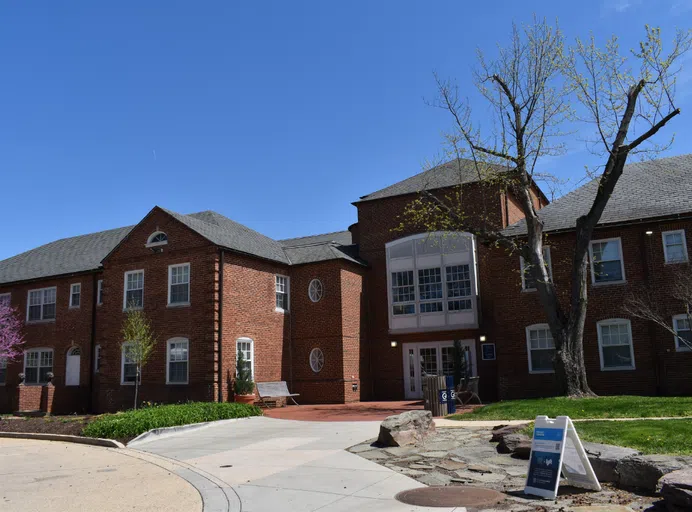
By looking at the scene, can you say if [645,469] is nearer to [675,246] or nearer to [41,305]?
[675,246]

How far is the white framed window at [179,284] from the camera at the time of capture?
75.7 ft

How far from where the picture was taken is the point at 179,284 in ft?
76.7

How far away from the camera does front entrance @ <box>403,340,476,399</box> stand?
81.9 feet

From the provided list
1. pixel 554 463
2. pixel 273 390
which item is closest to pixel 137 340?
pixel 273 390

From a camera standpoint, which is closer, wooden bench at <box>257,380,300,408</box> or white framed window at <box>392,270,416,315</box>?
wooden bench at <box>257,380,300,408</box>

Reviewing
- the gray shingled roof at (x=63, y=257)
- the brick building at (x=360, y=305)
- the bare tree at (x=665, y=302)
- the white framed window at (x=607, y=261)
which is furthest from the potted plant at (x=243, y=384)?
the bare tree at (x=665, y=302)

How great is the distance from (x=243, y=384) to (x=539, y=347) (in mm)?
10688

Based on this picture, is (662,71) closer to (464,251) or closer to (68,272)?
(464,251)

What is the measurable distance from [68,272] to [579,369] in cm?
2229

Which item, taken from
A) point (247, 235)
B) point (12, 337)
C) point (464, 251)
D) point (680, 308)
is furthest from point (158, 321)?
point (680, 308)

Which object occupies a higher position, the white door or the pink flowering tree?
the pink flowering tree

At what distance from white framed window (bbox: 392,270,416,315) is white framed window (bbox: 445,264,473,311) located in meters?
1.57

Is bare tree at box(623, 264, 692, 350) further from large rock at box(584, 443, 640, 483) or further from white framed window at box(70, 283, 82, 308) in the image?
white framed window at box(70, 283, 82, 308)

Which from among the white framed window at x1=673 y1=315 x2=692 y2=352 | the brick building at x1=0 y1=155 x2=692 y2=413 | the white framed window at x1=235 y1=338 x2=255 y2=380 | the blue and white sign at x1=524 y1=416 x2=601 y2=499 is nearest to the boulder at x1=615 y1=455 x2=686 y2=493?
the blue and white sign at x1=524 y1=416 x2=601 y2=499
